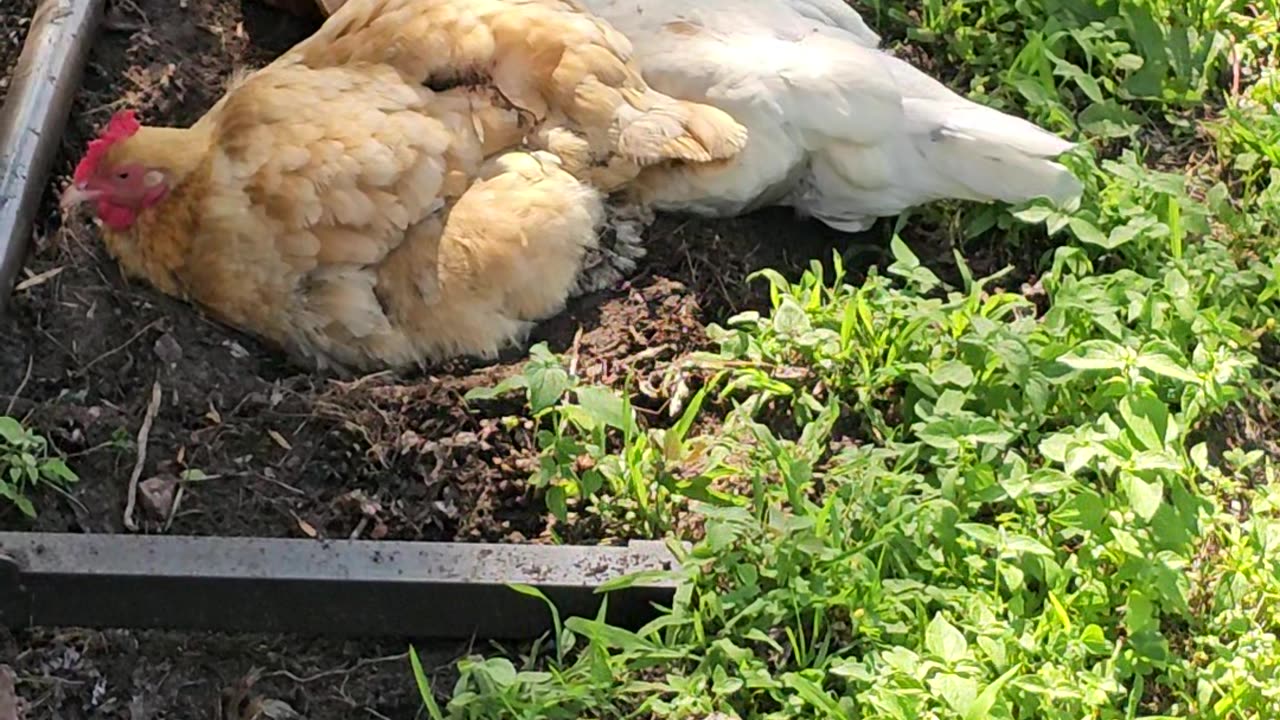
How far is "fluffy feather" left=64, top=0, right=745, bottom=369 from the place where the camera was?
9.02 ft

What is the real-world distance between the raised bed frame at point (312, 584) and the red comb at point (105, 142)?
782 millimetres

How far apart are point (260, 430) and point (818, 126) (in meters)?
1.29

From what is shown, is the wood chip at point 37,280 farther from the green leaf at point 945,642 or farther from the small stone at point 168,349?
the green leaf at point 945,642

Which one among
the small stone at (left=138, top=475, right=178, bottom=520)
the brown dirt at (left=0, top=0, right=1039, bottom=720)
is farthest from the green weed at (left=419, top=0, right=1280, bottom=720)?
the small stone at (left=138, top=475, right=178, bottom=520)

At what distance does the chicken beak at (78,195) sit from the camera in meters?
2.79

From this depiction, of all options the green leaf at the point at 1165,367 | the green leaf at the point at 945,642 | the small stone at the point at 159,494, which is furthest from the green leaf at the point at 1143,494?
the small stone at the point at 159,494

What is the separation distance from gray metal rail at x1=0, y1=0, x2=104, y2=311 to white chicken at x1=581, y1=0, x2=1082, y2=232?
1151 millimetres

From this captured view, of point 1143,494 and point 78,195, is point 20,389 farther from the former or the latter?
point 1143,494

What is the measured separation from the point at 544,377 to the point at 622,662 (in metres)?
0.56

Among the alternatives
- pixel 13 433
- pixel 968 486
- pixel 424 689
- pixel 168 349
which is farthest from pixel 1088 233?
pixel 13 433

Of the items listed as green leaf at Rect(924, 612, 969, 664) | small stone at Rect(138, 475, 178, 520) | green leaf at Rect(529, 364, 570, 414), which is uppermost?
green leaf at Rect(529, 364, 570, 414)

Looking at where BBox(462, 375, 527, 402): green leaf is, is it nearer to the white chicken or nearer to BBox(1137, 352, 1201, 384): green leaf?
the white chicken

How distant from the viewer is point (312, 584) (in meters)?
2.39

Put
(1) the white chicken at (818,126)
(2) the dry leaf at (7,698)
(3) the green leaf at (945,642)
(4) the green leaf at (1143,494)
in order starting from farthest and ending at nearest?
(1) the white chicken at (818,126) < (4) the green leaf at (1143,494) < (3) the green leaf at (945,642) < (2) the dry leaf at (7,698)
